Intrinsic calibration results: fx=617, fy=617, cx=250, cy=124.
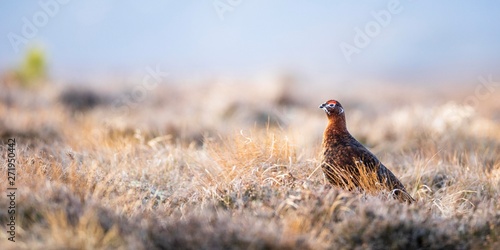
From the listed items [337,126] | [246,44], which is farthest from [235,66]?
[337,126]

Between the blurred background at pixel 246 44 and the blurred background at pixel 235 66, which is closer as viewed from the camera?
the blurred background at pixel 235 66

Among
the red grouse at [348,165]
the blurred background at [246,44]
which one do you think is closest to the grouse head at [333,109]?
the red grouse at [348,165]

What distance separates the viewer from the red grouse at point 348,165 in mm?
6199

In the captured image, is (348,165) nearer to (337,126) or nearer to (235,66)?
(337,126)

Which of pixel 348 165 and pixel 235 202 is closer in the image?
pixel 235 202

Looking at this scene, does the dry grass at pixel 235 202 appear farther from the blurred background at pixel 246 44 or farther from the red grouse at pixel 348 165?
the blurred background at pixel 246 44

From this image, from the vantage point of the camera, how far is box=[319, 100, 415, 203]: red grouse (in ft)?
20.3

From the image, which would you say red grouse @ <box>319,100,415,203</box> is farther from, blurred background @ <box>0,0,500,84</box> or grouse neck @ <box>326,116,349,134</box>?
blurred background @ <box>0,0,500,84</box>

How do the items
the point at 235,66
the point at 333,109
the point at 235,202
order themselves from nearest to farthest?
1. the point at 235,202
2. the point at 333,109
3. the point at 235,66

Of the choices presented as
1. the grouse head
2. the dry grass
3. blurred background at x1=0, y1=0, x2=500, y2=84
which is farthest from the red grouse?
blurred background at x1=0, y1=0, x2=500, y2=84

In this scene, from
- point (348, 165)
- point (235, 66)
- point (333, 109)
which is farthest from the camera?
point (235, 66)

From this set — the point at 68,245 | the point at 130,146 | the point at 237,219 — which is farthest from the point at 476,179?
the point at 68,245

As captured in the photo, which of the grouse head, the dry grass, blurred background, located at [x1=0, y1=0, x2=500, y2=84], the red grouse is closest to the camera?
the dry grass

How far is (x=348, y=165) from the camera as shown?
622 cm
